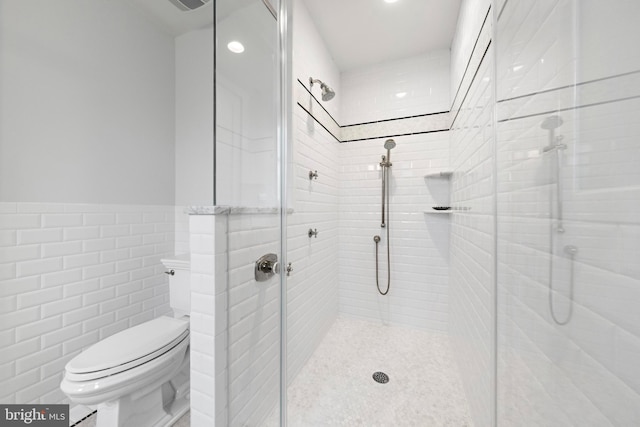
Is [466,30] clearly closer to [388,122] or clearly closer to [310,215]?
[388,122]

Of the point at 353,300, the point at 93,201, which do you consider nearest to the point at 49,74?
the point at 93,201

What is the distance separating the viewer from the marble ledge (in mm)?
853

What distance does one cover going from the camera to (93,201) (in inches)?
A: 56.2

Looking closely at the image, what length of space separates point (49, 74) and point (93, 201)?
720 mm

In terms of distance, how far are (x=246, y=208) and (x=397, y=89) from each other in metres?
1.90

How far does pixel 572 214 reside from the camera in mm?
475

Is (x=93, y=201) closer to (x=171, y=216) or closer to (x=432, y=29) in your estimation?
(x=171, y=216)

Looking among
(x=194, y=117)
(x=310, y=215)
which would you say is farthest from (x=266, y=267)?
(x=194, y=117)

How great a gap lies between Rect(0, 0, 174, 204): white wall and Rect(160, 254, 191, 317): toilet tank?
599mm

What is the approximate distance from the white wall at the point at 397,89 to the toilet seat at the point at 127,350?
2.17 m

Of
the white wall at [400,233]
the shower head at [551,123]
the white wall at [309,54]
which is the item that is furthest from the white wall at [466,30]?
the white wall at [309,54]

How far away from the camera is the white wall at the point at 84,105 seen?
3.70 feet

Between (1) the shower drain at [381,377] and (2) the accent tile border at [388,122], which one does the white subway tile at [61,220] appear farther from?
(1) the shower drain at [381,377]

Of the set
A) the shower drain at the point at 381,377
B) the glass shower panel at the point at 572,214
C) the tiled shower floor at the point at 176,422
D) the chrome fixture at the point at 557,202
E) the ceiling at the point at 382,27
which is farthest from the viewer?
the ceiling at the point at 382,27
